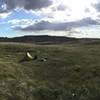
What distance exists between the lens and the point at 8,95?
174 feet

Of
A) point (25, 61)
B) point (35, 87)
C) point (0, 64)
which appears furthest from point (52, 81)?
point (25, 61)

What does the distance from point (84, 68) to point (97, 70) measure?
4395 mm

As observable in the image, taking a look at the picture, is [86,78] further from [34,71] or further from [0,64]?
[0,64]

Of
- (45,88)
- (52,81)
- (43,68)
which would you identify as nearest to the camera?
(45,88)

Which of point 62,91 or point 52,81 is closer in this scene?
point 62,91

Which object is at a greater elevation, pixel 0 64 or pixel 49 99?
pixel 0 64

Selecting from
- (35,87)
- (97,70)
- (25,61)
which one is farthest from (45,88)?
(25,61)

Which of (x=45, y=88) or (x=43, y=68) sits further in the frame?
(x=43, y=68)

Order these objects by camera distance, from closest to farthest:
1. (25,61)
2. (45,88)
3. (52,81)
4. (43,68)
Result: (45,88) → (52,81) → (43,68) → (25,61)

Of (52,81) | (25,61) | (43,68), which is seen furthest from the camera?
(25,61)

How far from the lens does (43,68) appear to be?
245 ft

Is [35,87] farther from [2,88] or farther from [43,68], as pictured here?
[43,68]

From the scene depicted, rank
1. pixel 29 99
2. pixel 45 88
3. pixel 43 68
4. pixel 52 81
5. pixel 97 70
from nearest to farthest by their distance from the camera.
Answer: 1. pixel 29 99
2. pixel 45 88
3. pixel 52 81
4. pixel 97 70
5. pixel 43 68

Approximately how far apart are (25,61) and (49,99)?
32957mm
